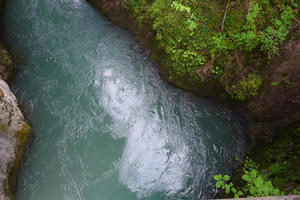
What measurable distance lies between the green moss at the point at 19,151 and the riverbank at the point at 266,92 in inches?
164

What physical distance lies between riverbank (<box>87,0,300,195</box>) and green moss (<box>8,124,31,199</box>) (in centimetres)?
416

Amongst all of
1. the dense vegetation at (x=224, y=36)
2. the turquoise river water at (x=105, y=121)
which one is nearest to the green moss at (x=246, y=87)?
the dense vegetation at (x=224, y=36)

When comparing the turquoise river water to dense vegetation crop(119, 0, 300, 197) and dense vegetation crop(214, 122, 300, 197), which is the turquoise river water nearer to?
dense vegetation crop(214, 122, 300, 197)

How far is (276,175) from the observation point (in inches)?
171

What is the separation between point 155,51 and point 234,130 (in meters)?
3.22

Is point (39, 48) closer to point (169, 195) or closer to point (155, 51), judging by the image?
point (155, 51)

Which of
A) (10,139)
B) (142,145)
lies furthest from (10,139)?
(142,145)

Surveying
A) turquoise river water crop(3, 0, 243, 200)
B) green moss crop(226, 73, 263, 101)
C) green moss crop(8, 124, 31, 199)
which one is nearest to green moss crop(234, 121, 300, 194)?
turquoise river water crop(3, 0, 243, 200)

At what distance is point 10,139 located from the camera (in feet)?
17.4

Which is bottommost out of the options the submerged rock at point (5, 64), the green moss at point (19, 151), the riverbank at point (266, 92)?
the green moss at point (19, 151)

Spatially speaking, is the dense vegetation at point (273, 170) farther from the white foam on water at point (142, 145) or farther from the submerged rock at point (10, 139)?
the submerged rock at point (10, 139)

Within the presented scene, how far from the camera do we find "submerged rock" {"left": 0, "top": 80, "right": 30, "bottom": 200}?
202 inches

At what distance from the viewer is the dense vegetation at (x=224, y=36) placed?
4.43 meters

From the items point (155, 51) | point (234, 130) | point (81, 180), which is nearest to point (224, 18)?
point (155, 51)
